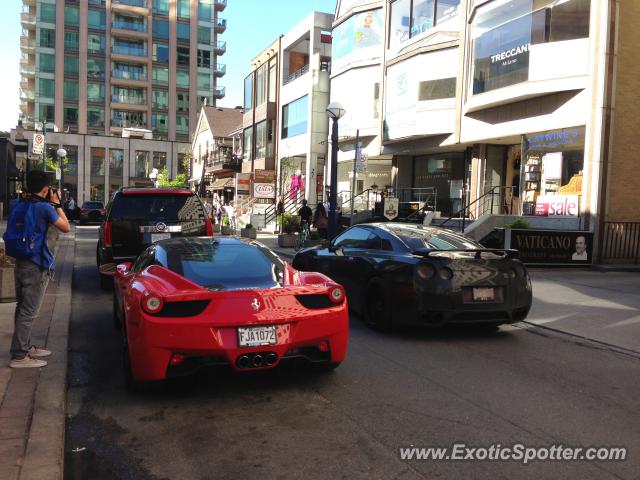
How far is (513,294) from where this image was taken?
23.4 ft

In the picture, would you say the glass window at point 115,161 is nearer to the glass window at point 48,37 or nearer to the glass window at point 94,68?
the glass window at point 94,68

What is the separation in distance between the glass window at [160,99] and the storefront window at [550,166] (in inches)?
2684

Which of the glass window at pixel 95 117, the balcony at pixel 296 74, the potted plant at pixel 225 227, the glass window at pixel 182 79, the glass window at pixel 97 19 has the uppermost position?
the glass window at pixel 97 19

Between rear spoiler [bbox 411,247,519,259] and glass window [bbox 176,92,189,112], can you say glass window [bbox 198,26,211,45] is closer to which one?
glass window [bbox 176,92,189,112]

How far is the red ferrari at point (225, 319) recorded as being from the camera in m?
4.47

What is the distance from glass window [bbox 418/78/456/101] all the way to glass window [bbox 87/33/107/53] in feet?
210

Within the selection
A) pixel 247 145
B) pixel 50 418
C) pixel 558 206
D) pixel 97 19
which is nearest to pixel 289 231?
pixel 558 206

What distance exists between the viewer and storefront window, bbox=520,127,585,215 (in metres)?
18.2

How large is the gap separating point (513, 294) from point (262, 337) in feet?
12.6

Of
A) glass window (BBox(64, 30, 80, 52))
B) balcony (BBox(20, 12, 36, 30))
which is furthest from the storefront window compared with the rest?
balcony (BBox(20, 12, 36, 30))

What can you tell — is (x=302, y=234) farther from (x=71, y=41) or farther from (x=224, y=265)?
(x=71, y=41)

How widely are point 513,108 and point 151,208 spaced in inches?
588

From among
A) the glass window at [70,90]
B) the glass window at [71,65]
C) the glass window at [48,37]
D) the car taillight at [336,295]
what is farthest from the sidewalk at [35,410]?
the glass window at [48,37]

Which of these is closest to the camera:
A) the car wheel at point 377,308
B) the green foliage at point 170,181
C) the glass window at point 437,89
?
the car wheel at point 377,308
